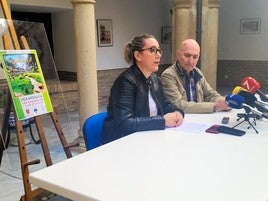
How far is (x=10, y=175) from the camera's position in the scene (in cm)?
321

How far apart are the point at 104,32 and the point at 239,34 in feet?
15.1

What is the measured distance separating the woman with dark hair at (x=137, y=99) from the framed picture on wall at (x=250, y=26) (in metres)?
8.25

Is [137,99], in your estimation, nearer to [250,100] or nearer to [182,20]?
[250,100]

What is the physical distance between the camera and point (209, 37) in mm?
5832

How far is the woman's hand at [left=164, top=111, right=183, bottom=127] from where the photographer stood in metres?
1.87

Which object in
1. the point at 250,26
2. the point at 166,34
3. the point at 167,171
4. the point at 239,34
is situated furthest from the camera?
the point at 239,34

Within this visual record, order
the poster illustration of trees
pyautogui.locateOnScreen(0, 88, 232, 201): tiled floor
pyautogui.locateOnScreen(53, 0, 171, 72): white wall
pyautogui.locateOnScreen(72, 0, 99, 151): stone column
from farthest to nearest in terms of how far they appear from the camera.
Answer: pyautogui.locateOnScreen(53, 0, 171, 72): white wall, pyautogui.locateOnScreen(72, 0, 99, 151): stone column, pyautogui.locateOnScreen(0, 88, 232, 201): tiled floor, the poster illustration of trees

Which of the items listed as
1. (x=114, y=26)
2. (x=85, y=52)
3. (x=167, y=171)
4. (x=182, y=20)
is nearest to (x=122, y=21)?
(x=114, y=26)

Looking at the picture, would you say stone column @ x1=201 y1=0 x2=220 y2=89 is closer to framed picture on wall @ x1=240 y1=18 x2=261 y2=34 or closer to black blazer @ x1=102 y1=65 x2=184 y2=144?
black blazer @ x1=102 y1=65 x2=184 y2=144

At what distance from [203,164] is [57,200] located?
66.1 inches

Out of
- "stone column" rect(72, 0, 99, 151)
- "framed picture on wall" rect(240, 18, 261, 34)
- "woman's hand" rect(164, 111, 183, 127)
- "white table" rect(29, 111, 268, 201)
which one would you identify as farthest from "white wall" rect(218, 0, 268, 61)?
"white table" rect(29, 111, 268, 201)

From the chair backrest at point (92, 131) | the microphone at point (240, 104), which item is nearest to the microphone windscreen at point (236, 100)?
the microphone at point (240, 104)

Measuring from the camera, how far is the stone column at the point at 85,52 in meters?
3.46

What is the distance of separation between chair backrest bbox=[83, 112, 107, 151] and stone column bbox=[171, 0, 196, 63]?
361 cm
